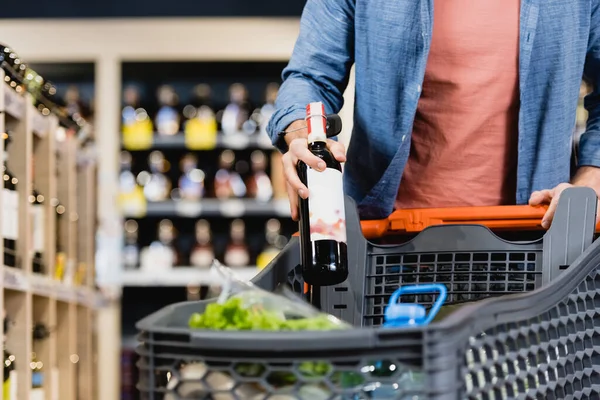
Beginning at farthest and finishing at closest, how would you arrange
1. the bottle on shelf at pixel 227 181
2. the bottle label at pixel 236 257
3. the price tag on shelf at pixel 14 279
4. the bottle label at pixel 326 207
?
the bottle on shelf at pixel 227 181 → the bottle label at pixel 236 257 → the price tag on shelf at pixel 14 279 → the bottle label at pixel 326 207

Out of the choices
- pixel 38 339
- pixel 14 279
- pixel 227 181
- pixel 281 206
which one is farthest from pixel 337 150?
pixel 227 181

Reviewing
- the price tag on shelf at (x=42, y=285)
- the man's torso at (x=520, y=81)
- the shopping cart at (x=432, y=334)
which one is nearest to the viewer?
the shopping cart at (x=432, y=334)

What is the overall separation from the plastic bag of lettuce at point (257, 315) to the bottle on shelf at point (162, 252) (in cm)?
471

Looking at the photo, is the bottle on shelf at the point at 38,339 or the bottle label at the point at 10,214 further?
the bottle on shelf at the point at 38,339

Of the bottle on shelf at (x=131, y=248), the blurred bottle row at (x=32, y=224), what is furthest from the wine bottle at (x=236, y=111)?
the blurred bottle row at (x=32, y=224)

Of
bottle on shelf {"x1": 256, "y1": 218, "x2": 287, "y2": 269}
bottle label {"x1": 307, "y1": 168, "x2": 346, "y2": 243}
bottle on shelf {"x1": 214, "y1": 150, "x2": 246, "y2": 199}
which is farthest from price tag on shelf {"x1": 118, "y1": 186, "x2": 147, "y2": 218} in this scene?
bottle label {"x1": 307, "y1": 168, "x2": 346, "y2": 243}

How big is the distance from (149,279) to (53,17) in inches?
65.4

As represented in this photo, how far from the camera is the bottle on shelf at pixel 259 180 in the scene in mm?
5680

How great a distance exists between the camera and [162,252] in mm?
5707

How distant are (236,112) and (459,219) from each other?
4442 mm

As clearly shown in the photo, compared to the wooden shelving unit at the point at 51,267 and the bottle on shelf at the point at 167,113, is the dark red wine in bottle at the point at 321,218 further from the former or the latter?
the bottle on shelf at the point at 167,113

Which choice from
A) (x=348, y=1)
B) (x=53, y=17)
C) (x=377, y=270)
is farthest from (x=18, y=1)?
(x=377, y=270)

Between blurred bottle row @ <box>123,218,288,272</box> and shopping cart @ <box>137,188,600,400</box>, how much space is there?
13.4 feet

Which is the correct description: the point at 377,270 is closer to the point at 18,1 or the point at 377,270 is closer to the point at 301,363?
the point at 301,363
